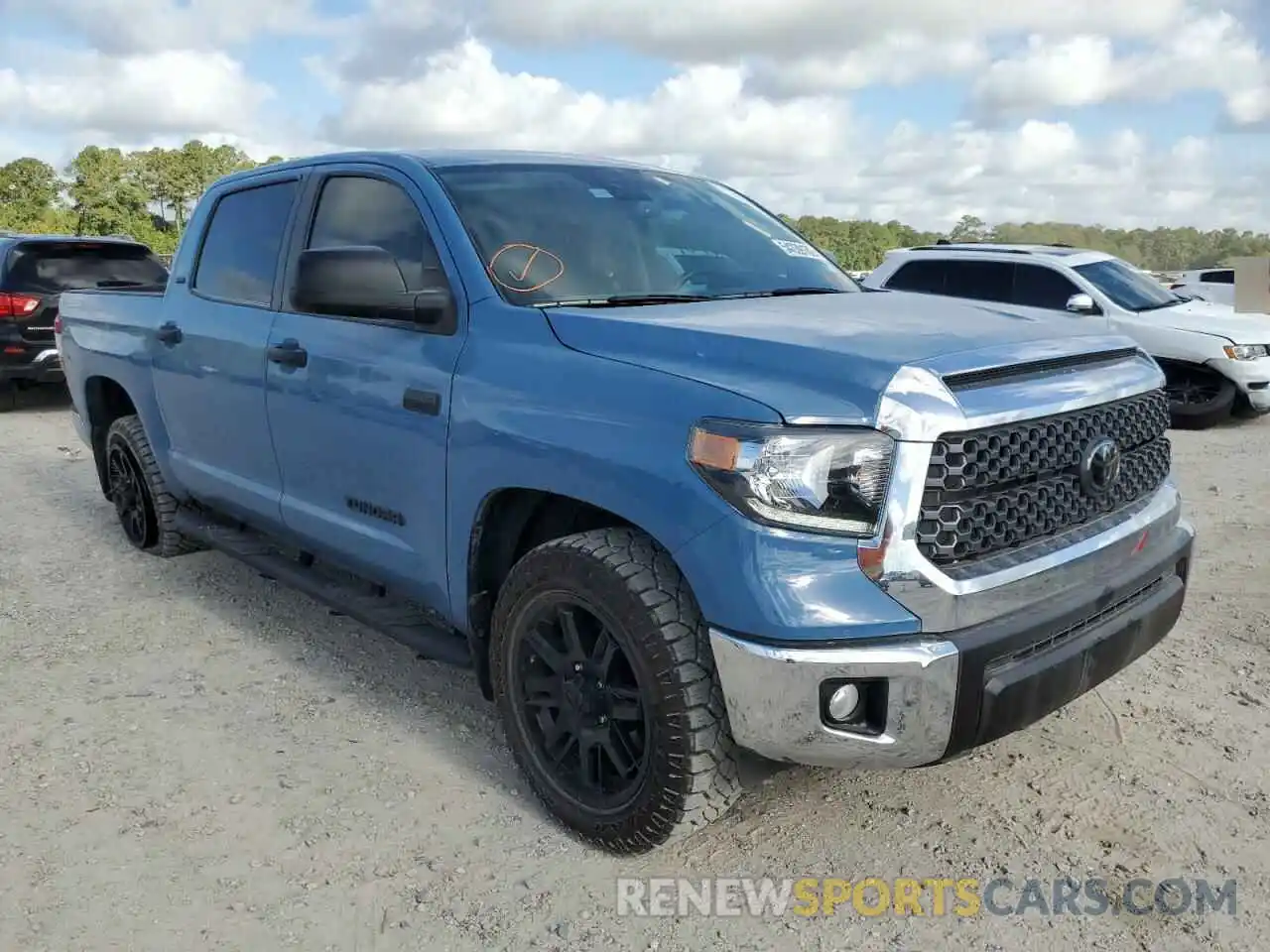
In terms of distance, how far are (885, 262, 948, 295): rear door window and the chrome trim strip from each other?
29.8 ft

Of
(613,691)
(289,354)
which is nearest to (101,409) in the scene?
(289,354)

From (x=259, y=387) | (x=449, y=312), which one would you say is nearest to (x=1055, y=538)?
(x=449, y=312)

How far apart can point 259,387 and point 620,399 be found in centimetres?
192

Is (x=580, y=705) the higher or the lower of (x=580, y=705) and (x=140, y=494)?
the higher

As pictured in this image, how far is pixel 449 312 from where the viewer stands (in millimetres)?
3066

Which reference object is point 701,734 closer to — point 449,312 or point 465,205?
point 449,312

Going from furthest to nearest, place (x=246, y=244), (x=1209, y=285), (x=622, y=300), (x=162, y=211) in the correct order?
(x=162, y=211)
(x=1209, y=285)
(x=246, y=244)
(x=622, y=300)

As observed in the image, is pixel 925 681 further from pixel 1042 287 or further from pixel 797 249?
pixel 1042 287

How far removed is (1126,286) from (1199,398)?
1.53 m

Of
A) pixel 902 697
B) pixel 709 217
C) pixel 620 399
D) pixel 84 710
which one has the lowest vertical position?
pixel 84 710

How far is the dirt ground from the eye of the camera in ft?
8.29

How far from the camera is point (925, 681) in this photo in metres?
2.29

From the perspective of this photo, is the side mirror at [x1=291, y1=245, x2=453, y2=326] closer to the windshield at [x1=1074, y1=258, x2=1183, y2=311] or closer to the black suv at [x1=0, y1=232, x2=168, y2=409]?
the black suv at [x1=0, y1=232, x2=168, y2=409]

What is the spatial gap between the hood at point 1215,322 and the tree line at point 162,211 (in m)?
39.7
